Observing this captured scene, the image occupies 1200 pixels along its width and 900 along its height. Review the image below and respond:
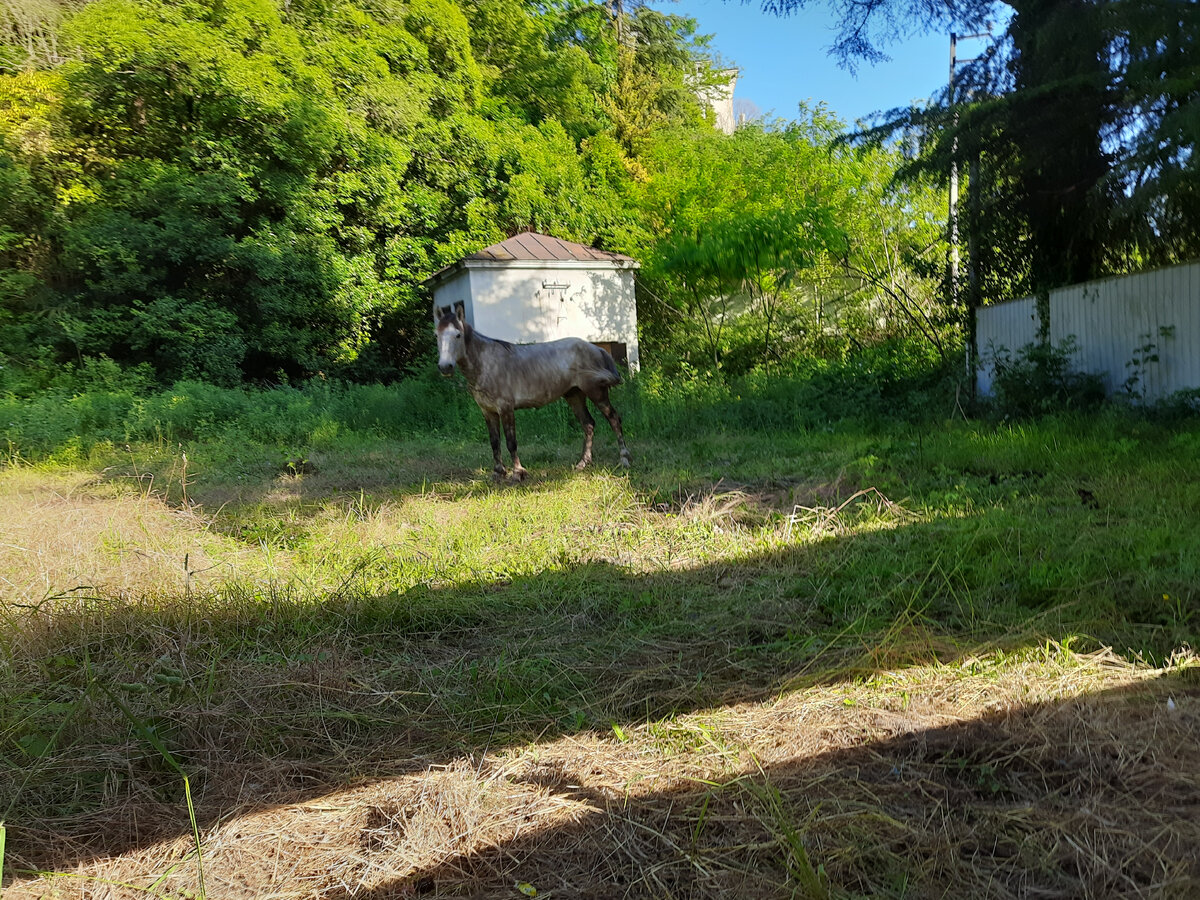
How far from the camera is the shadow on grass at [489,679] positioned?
2115mm

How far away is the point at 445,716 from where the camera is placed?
2.75m

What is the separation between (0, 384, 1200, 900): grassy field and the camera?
1.93 m

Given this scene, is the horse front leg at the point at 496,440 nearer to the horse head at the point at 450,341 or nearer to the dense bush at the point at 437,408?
the horse head at the point at 450,341

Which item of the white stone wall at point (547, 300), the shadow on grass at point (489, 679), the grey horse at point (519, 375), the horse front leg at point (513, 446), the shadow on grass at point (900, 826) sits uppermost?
the white stone wall at point (547, 300)

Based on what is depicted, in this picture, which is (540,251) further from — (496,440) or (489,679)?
(489,679)

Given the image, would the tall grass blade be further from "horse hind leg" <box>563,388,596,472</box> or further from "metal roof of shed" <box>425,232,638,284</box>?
"metal roof of shed" <box>425,232,638,284</box>

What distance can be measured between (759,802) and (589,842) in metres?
0.51

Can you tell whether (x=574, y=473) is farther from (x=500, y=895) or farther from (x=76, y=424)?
(x=76, y=424)

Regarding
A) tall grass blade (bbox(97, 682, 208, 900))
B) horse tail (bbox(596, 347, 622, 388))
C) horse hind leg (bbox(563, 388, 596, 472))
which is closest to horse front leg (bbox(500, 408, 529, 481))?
horse hind leg (bbox(563, 388, 596, 472))

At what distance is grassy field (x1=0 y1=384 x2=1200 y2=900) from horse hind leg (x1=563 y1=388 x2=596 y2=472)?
2.68 m

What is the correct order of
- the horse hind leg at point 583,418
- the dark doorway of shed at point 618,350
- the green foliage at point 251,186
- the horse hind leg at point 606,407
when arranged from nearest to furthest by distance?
1. the horse hind leg at point 583,418
2. the horse hind leg at point 606,407
3. the green foliage at point 251,186
4. the dark doorway of shed at point 618,350

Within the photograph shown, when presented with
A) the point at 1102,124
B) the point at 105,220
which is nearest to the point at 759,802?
the point at 1102,124

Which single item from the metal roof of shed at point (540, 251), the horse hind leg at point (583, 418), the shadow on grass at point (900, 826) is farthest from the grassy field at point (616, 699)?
the metal roof of shed at point (540, 251)

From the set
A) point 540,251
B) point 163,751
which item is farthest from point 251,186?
point 163,751
